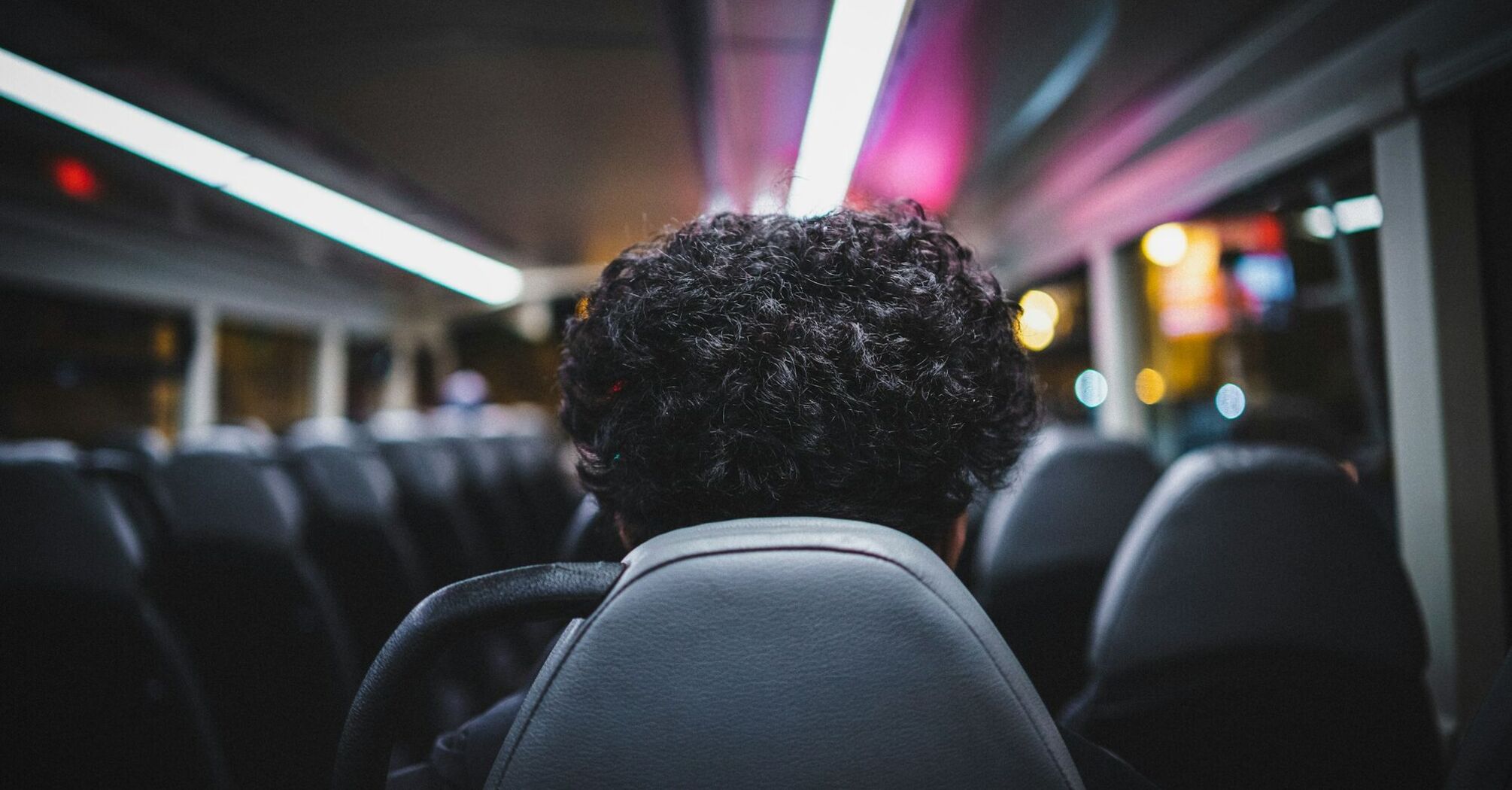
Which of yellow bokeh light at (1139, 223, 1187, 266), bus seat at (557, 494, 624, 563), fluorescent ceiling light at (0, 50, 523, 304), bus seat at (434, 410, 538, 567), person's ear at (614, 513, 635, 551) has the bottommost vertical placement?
bus seat at (434, 410, 538, 567)

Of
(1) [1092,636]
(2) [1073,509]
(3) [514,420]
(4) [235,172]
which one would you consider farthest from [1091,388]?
(3) [514,420]

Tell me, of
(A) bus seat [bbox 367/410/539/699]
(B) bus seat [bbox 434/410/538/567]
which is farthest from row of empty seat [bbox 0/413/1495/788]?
(B) bus seat [bbox 434/410/538/567]

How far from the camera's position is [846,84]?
10.1 feet

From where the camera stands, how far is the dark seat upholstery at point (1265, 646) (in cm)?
118

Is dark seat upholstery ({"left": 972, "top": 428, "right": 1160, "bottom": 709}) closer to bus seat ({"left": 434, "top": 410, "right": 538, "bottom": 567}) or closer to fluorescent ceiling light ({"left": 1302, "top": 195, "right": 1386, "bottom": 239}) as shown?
fluorescent ceiling light ({"left": 1302, "top": 195, "right": 1386, "bottom": 239})

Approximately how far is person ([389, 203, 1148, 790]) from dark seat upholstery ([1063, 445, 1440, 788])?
25.5 inches

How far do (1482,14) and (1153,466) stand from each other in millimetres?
1288

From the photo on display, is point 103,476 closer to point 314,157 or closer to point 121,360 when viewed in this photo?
point 314,157

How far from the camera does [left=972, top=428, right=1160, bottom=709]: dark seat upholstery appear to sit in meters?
2.07

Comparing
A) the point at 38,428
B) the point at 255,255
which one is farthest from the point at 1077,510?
the point at 255,255

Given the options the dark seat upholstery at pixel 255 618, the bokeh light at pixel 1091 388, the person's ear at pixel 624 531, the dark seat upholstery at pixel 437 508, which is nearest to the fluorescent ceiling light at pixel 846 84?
the person's ear at pixel 624 531

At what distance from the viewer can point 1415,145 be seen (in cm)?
193

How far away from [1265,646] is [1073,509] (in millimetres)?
896

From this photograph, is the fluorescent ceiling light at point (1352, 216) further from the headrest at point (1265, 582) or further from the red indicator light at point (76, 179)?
the red indicator light at point (76, 179)
